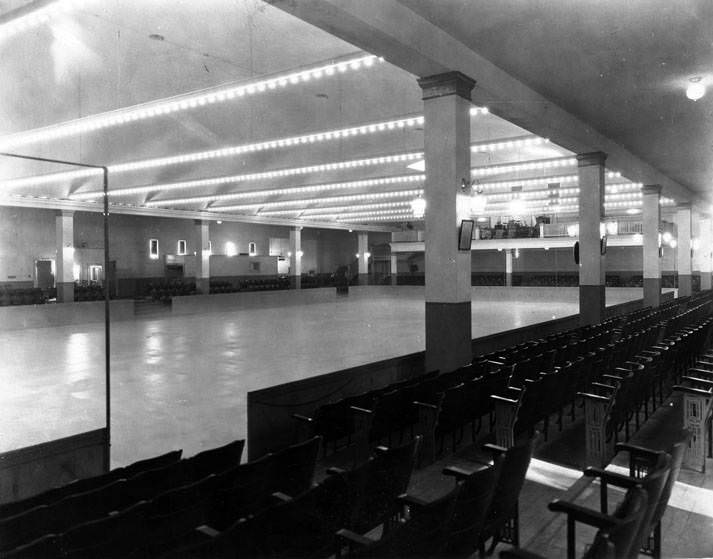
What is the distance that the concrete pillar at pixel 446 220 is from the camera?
7754 mm

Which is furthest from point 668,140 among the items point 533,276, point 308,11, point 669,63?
point 533,276

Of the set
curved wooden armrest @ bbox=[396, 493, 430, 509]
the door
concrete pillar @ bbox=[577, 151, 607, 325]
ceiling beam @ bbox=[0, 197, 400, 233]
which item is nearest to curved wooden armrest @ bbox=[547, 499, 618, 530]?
curved wooden armrest @ bbox=[396, 493, 430, 509]

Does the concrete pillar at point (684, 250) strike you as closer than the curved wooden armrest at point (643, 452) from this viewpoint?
No

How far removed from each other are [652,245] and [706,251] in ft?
43.1

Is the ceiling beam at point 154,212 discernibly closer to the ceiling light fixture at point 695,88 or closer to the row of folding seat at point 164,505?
the ceiling light fixture at point 695,88

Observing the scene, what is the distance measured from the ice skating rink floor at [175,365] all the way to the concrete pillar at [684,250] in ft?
21.0

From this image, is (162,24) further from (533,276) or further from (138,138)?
(533,276)

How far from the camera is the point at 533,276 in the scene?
120 ft

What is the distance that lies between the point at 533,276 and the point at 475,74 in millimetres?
30452

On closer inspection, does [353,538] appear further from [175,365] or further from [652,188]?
[652,188]

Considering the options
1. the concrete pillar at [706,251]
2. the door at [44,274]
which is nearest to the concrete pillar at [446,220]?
the door at [44,274]

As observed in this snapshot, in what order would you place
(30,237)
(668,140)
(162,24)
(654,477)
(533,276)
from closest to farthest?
1. (654,477)
2. (162,24)
3. (668,140)
4. (30,237)
5. (533,276)

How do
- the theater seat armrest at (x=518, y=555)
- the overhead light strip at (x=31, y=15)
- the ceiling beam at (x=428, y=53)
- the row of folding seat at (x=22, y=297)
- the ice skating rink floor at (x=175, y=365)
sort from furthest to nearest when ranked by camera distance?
1. the row of folding seat at (x=22, y=297)
2. the overhead light strip at (x=31, y=15)
3. the ice skating rink floor at (x=175, y=365)
4. the ceiling beam at (x=428, y=53)
5. the theater seat armrest at (x=518, y=555)

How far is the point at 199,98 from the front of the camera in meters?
9.84
